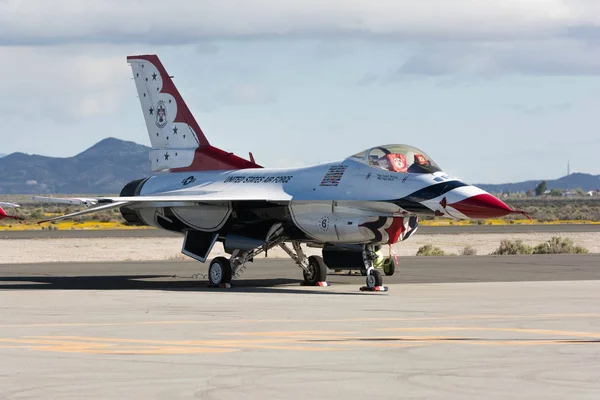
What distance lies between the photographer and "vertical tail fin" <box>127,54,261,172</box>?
94.0 feet

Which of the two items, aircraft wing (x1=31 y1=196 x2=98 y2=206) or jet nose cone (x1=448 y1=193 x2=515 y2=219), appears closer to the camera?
jet nose cone (x1=448 y1=193 x2=515 y2=219)

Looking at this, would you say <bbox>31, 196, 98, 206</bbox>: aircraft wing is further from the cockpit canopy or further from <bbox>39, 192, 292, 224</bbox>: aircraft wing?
the cockpit canopy

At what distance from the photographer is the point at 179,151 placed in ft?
95.2

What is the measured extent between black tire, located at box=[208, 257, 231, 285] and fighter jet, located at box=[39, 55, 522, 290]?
0.09 feet

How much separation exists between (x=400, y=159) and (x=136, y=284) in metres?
6.99

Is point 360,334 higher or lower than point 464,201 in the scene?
lower

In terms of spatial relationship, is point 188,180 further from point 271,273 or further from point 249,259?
point 271,273

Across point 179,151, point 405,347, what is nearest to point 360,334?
point 405,347

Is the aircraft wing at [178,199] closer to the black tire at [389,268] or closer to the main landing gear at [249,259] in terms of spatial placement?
the main landing gear at [249,259]

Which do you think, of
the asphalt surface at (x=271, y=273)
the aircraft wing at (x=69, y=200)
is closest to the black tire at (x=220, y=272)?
the asphalt surface at (x=271, y=273)

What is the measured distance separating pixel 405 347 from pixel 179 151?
1701 centimetres

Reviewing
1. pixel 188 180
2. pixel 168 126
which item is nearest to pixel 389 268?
pixel 188 180

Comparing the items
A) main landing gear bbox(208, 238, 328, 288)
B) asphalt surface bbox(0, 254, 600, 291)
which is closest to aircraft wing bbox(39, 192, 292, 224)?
main landing gear bbox(208, 238, 328, 288)

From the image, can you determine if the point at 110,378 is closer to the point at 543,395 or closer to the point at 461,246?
the point at 543,395
